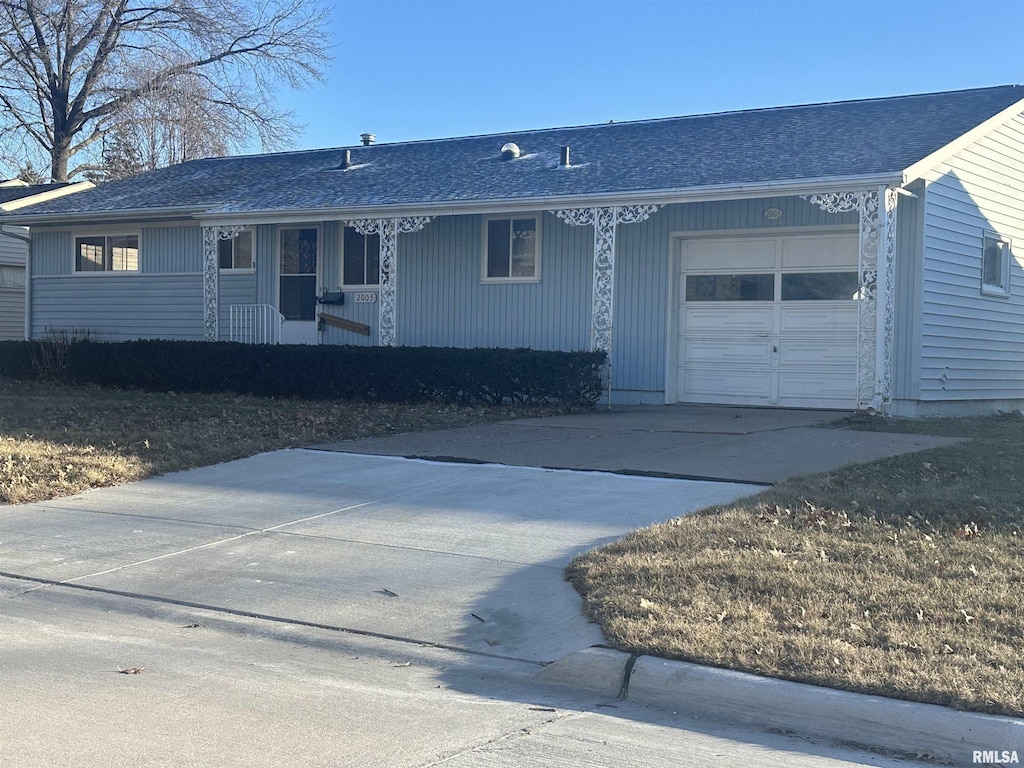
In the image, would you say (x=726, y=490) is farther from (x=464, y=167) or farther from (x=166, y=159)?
(x=166, y=159)

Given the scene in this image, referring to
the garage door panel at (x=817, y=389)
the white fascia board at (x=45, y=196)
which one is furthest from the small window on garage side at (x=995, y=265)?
the white fascia board at (x=45, y=196)

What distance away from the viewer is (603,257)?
1672 cm

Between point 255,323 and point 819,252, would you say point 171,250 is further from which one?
point 819,252

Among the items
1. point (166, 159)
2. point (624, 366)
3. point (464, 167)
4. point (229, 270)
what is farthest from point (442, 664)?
point (166, 159)

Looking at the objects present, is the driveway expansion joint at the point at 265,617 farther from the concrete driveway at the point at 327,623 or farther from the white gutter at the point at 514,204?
the white gutter at the point at 514,204

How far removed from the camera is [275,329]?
67.3ft

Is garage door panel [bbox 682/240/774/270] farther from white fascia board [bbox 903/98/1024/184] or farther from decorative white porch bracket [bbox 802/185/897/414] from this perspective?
white fascia board [bbox 903/98/1024/184]

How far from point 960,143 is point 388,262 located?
346 inches

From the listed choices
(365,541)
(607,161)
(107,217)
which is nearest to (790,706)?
(365,541)

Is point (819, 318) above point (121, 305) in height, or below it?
below

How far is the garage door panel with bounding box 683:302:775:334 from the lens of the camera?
56.2 feet

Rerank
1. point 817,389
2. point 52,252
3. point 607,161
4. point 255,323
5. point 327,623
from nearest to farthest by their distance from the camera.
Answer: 1. point 327,623
2. point 817,389
3. point 607,161
4. point 255,323
5. point 52,252

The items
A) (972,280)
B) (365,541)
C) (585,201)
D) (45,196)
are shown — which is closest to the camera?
(365,541)

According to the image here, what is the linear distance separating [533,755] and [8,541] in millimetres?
5842
